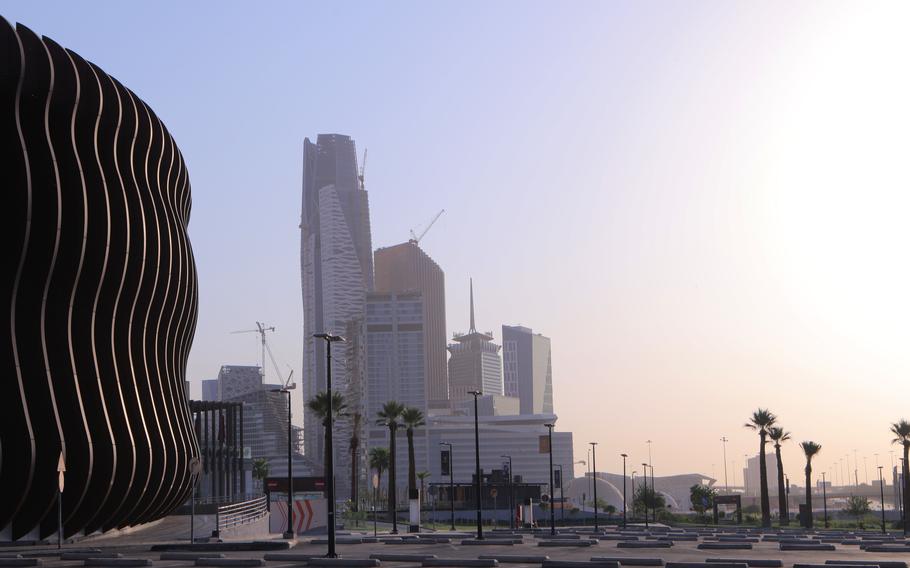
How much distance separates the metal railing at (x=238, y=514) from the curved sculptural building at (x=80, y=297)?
5.13 m

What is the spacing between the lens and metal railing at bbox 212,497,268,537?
203 feet

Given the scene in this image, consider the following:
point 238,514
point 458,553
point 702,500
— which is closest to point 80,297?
point 458,553

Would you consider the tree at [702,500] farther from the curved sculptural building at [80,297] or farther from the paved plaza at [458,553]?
the curved sculptural building at [80,297]

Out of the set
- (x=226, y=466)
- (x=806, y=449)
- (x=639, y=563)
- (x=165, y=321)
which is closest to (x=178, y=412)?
(x=165, y=321)

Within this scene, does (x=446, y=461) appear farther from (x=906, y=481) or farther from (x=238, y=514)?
(x=906, y=481)

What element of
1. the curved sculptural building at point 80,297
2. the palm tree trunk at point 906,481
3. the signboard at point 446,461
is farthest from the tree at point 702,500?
the curved sculptural building at point 80,297

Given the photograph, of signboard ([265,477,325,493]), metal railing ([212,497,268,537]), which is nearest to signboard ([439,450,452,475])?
signboard ([265,477,325,493])

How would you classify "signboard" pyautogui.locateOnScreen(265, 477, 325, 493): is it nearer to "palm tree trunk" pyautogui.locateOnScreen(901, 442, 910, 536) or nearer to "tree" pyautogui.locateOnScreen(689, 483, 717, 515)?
"palm tree trunk" pyautogui.locateOnScreen(901, 442, 910, 536)

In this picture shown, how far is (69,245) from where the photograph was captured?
4694 centimetres

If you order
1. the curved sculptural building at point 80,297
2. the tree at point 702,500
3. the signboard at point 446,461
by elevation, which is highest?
the curved sculptural building at point 80,297

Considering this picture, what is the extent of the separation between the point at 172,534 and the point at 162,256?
48.1ft

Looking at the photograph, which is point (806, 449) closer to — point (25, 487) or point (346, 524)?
point (346, 524)

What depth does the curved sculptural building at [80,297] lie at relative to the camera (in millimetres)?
44312

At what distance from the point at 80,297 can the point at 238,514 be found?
2401cm
